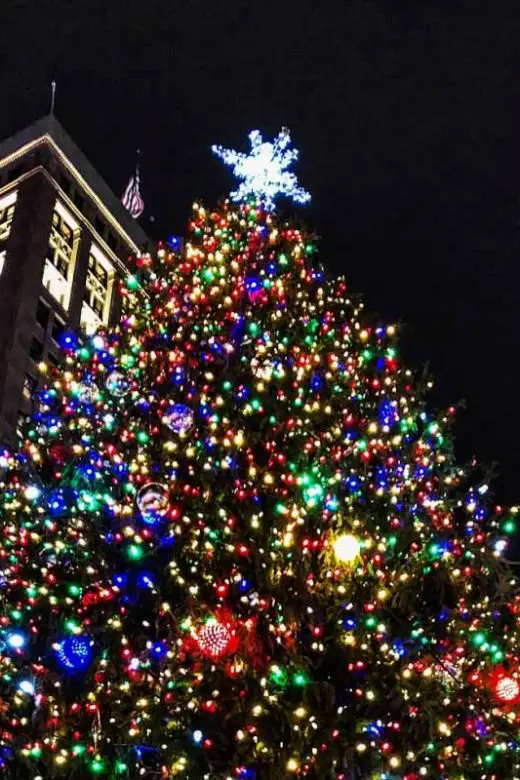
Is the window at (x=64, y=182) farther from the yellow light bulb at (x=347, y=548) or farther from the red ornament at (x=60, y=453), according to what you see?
the yellow light bulb at (x=347, y=548)

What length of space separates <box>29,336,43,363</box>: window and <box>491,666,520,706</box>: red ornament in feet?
116

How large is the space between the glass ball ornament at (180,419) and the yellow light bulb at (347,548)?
291 cm

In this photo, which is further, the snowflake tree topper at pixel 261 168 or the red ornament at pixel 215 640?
the snowflake tree topper at pixel 261 168

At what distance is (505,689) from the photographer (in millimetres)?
10367

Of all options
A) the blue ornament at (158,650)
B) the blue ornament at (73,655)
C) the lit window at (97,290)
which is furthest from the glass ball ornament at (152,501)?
the lit window at (97,290)

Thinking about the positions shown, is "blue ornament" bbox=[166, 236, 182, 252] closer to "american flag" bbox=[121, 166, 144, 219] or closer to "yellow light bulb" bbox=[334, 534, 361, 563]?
"yellow light bulb" bbox=[334, 534, 361, 563]

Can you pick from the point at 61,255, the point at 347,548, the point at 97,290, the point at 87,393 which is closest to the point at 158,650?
the point at 347,548

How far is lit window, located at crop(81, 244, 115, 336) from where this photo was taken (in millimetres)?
48719

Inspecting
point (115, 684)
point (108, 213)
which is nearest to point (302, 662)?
point (115, 684)

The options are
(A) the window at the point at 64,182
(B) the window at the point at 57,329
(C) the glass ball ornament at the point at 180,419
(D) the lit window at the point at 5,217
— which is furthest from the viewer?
(A) the window at the point at 64,182

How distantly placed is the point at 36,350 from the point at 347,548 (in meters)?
35.2

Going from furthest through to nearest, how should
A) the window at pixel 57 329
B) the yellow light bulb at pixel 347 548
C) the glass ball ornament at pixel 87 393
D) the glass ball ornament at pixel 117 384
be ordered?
the window at pixel 57 329, the glass ball ornament at pixel 87 393, the glass ball ornament at pixel 117 384, the yellow light bulb at pixel 347 548

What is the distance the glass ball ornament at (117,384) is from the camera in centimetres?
1355

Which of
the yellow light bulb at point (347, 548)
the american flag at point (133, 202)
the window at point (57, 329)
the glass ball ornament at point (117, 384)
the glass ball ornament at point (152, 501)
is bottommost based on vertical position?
the yellow light bulb at point (347, 548)
